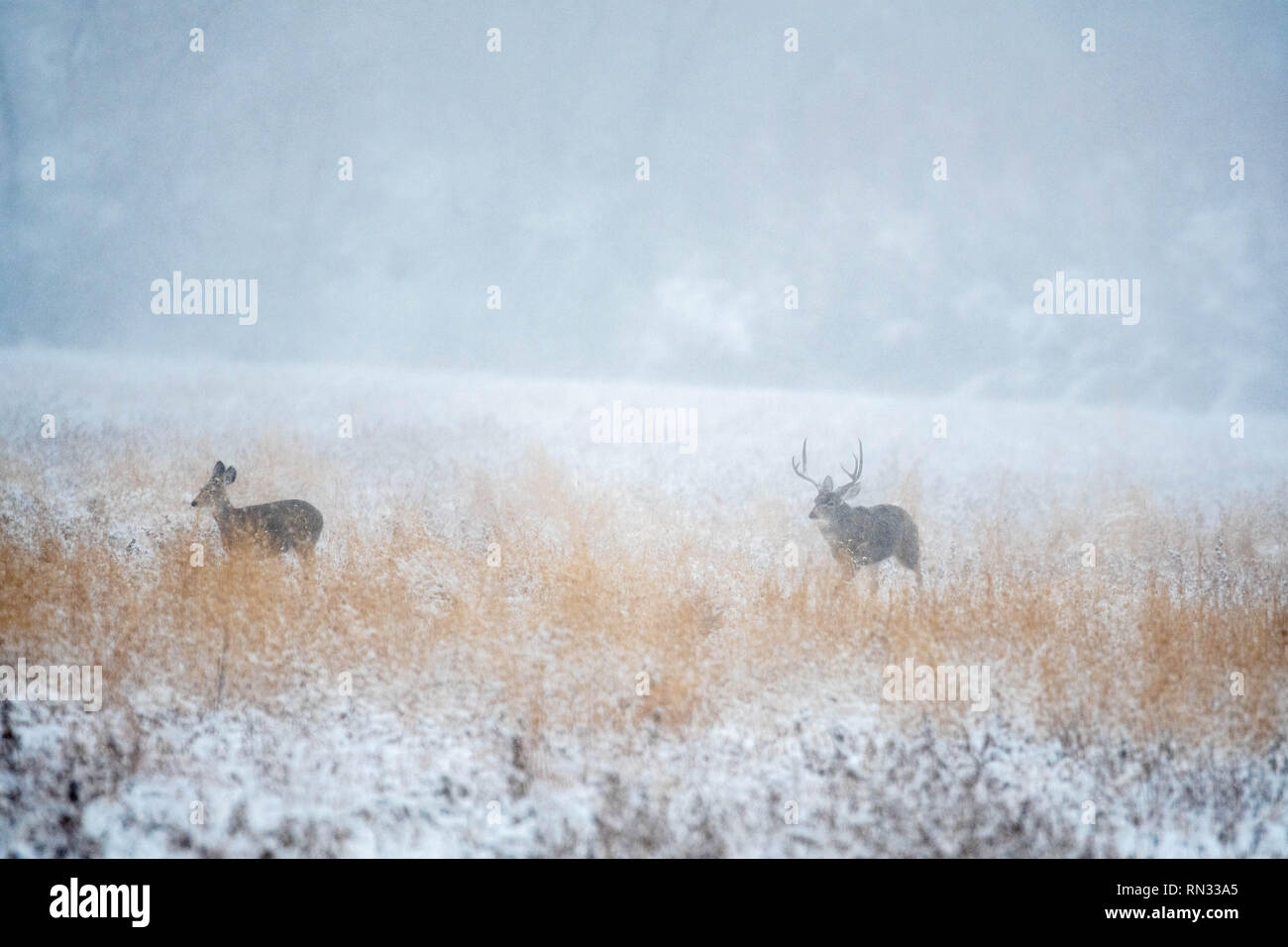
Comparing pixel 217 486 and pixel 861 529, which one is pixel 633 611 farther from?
pixel 217 486

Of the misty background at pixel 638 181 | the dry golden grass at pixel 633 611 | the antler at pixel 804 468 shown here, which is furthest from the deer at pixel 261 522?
the antler at pixel 804 468

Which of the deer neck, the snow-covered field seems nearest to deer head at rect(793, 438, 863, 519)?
the snow-covered field

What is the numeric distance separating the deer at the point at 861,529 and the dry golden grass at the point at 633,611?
5.4 inches

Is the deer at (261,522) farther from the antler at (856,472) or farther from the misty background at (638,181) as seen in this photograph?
the antler at (856,472)

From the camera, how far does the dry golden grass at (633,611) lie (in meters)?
4.37

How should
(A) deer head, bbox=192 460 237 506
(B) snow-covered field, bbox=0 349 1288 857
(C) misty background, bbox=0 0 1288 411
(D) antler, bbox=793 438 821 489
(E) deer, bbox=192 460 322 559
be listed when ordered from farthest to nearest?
(C) misty background, bbox=0 0 1288 411, (D) antler, bbox=793 438 821 489, (A) deer head, bbox=192 460 237 506, (E) deer, bbox=192 460 322 559, (B) snow-covered field, bbox=0 349 1288 857

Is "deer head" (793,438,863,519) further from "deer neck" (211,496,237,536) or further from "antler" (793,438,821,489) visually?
"deer neck" (211,496,237,536)

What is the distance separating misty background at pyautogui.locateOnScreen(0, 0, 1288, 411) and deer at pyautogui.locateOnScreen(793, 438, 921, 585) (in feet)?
3.10

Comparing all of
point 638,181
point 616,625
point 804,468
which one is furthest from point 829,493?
point 638,181

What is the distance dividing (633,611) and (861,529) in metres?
1.75

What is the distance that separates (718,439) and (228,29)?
16.2 feet

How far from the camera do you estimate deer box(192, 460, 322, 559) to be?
4938 mm
